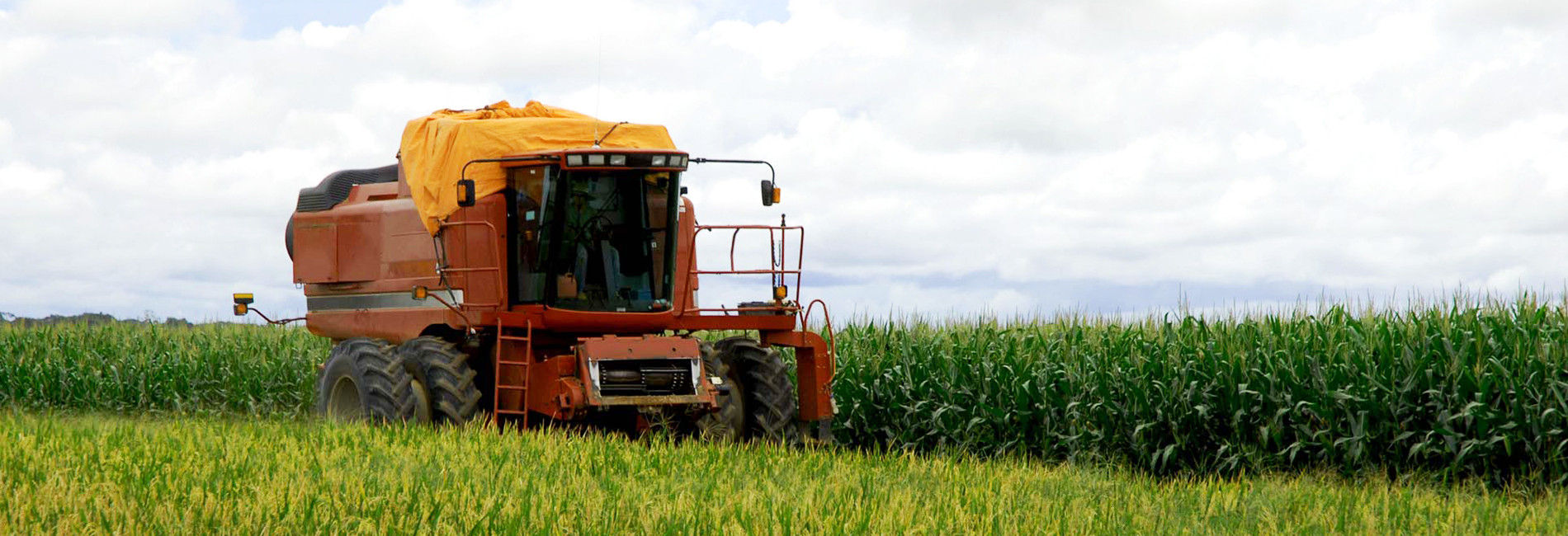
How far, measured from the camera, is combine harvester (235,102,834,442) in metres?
11.8

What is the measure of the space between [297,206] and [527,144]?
3.79 metres

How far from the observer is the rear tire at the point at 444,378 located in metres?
11.7

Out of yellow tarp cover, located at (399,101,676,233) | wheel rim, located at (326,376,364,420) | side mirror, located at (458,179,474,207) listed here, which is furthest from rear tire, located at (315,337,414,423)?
side mirror, located at (458,179,474,207)

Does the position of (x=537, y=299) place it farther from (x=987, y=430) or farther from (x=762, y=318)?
(x=987, y=430)

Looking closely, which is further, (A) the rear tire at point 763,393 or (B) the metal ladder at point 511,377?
(A) the rear tire at point 763,393

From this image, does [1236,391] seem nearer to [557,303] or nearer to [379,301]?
[557,303]

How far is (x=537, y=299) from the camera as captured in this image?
12.4 meters

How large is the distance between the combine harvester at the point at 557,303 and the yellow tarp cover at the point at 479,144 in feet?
0.05

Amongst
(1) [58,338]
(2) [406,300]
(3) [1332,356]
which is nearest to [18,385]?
(1) [58,338]

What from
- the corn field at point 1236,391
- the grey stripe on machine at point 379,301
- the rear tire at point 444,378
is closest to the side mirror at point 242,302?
the grey stripe on machine at point 379,301

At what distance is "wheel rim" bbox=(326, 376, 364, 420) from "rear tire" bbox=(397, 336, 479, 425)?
105 cm

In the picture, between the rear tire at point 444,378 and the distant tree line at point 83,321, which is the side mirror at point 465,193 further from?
the distant tree line at point 83,321

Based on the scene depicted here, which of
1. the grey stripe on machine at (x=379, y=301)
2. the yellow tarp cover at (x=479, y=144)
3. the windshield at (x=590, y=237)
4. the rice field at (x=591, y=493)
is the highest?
the yellow tarp cover at (x=479, y=144)

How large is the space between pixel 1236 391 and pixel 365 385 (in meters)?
7.50
